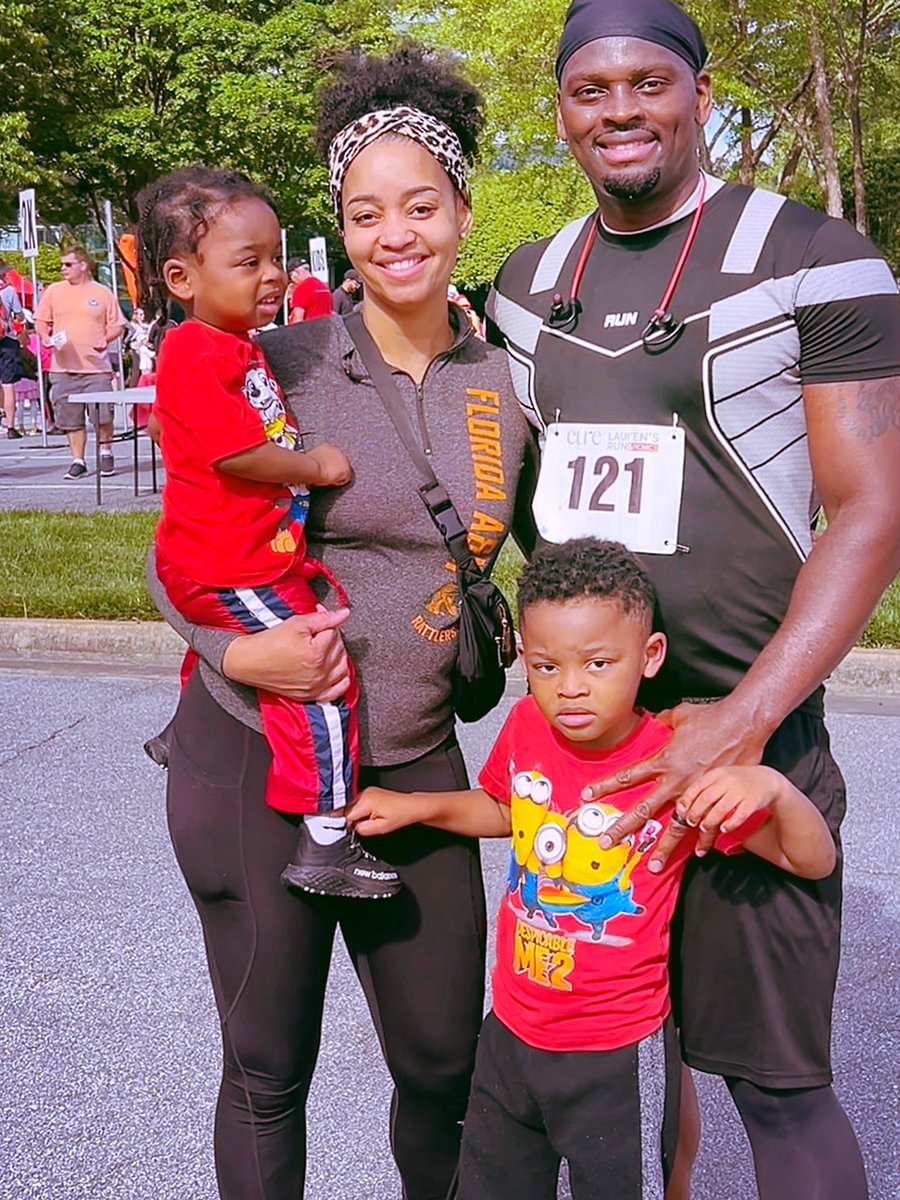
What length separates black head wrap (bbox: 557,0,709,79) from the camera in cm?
192

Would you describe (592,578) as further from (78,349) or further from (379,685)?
(78,349)

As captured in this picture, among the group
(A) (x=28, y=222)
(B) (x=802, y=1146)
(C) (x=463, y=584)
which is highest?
(A) (x=28, y=222)

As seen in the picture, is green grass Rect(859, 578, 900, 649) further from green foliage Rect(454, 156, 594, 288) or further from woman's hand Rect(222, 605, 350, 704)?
green foliage Rect(454, 156, 594, 288)

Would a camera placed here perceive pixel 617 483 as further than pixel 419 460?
No

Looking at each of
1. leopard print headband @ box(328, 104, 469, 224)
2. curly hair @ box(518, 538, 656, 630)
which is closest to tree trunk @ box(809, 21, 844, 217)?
leopard print headband @ box(328, 104, 469, 224)

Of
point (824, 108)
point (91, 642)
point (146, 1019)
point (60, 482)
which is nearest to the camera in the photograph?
point (146, 1019)

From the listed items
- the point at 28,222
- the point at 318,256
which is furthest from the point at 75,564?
the point at 318,256

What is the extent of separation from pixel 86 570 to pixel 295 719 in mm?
6029

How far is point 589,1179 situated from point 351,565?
1.05 meters

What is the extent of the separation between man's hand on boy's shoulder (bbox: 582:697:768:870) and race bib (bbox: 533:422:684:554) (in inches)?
11.3

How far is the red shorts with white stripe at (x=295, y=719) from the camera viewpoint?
6.90 feet

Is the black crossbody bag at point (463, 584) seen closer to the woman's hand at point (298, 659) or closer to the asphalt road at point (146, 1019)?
the woman's hand at point (298, 659)

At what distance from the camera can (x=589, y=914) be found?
6.39 ft

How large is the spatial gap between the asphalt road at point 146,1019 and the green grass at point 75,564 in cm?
190
